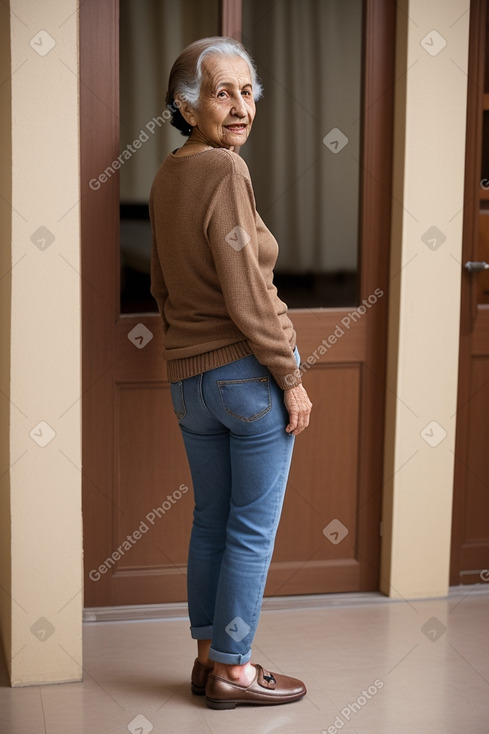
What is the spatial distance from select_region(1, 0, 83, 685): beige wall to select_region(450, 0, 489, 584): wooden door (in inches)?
52.5

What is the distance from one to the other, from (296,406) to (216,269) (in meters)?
0.38

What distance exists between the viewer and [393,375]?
10.6 ft

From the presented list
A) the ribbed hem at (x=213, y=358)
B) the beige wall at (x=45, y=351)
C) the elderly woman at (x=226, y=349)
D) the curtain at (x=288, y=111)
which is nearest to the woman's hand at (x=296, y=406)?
the elderly woman at (x=226, y=349)

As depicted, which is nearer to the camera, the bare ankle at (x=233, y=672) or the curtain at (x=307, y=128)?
the bare ankle at (x=233, y=672)

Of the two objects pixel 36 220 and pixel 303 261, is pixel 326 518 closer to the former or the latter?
pixel 303 261

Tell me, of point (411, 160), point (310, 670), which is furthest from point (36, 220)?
point (310, 670)

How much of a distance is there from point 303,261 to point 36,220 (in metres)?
0.94

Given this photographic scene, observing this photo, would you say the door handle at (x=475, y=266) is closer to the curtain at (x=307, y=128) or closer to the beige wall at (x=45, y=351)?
the curtain at (x=307, y=128)

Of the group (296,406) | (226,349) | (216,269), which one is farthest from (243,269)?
(296,406)

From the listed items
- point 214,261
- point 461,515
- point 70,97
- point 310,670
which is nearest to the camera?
point 214,261

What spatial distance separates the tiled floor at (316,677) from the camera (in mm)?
2473

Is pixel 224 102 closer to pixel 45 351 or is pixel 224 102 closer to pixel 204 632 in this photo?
pixel 45 351

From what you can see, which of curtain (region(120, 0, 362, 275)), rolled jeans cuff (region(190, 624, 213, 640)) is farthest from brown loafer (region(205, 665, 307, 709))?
curtain (region(120, 0, 362, 275))

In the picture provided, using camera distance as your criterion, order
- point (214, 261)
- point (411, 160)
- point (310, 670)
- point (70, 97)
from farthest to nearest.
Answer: point (411, 160) → point (310, 670) → point (70, 97) → point (214, 261)
